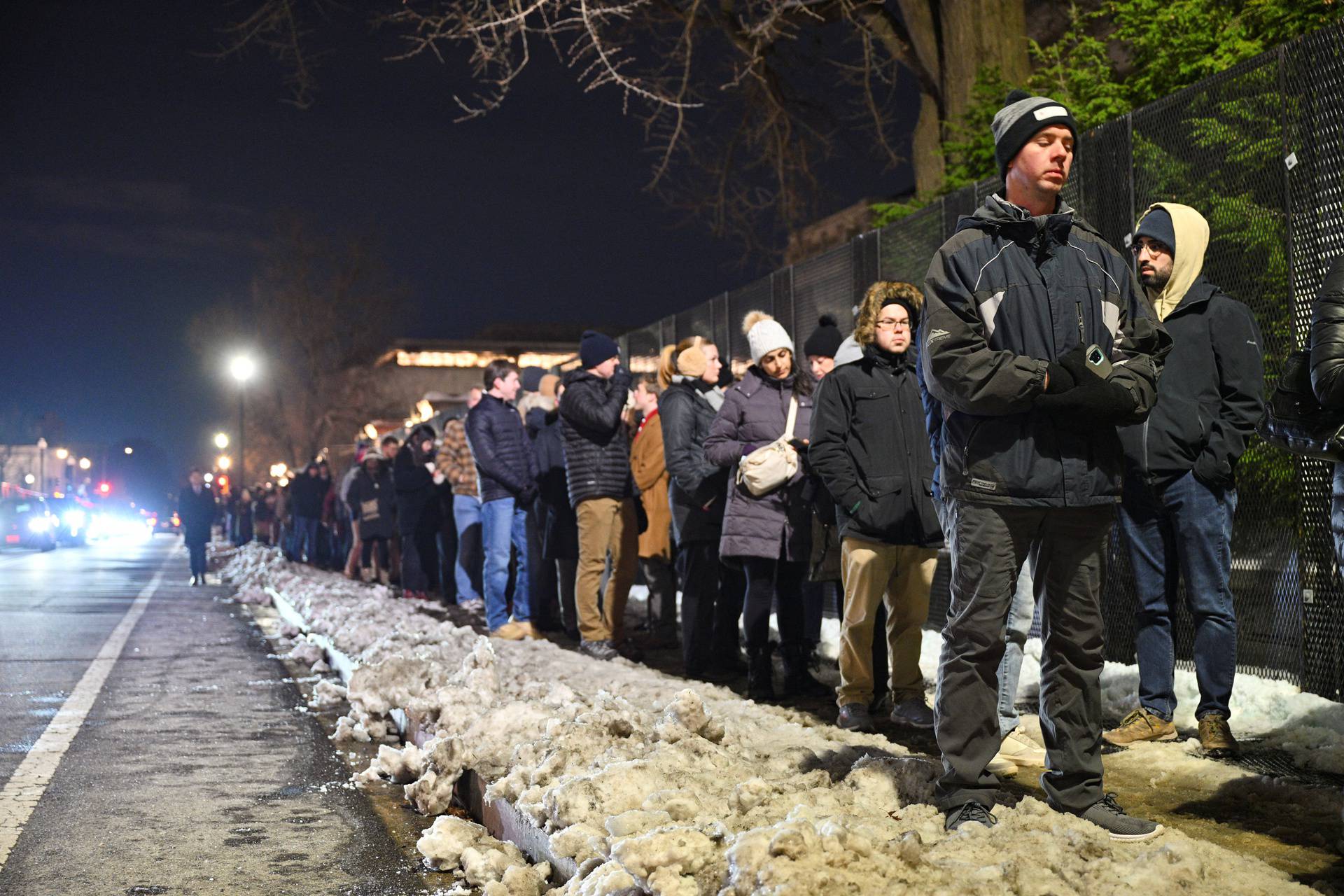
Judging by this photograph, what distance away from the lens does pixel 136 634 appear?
14656 millimetres

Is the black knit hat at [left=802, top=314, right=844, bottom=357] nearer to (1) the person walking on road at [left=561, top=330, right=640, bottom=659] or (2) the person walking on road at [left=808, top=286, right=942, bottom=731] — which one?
(2) the person walking on road at [left=808, top=286, right=942, bottom=731]

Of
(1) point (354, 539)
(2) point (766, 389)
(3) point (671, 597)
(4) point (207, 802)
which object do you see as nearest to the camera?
(4) point (207, 802)

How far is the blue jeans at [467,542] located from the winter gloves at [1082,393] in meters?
10.2

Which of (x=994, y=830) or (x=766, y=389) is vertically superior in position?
(x=766, y=389)

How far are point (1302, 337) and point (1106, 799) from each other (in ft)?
11.4

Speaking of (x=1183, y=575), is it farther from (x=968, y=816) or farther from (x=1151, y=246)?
(x=968, y=816)

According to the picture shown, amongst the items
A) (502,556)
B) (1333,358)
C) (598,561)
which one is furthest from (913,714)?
(502,556)

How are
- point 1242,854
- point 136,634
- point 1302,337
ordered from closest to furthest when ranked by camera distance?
point 1242,854, point 1302,337, point 136,634

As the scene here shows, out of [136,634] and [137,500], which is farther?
[137,500]

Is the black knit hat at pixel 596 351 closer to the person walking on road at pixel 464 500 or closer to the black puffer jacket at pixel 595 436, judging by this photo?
the black puffer jacket at pixel 595 436

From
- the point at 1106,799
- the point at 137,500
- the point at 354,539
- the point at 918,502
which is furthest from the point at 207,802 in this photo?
the point at 137,500

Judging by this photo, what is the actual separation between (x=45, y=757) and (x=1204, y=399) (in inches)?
238

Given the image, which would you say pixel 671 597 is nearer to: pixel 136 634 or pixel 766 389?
pixel 766 389

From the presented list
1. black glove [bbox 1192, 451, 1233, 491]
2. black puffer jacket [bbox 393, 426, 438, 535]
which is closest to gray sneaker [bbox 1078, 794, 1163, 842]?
black glove [bbox 1192, 451, 1233, 491]
